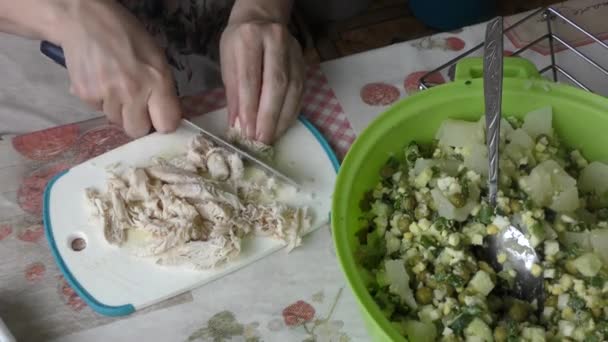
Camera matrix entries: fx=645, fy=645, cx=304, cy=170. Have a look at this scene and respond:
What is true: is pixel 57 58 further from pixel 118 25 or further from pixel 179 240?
pixel 179 240

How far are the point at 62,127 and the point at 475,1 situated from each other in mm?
1340

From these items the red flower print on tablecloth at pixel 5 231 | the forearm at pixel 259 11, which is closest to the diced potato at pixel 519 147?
the forearm at pixel 259 11

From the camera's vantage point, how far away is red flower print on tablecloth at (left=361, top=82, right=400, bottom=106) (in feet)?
3.63

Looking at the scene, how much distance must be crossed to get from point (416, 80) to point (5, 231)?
709mm

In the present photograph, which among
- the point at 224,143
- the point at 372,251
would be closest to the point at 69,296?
the point at 224,143

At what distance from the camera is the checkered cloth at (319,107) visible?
1062 millimetres

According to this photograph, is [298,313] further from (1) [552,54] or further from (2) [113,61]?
(1) [552,54]

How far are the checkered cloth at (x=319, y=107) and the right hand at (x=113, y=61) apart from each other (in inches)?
4.8

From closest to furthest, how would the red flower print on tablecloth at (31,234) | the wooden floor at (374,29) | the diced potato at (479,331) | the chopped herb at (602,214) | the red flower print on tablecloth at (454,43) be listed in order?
the diced potato at (479,331) < the chopped herb at (602,214) < the red flower print on tablecloth at (31,234) < the red flower print on tablecloth at (454,43) < the wooden floor at (374,29)

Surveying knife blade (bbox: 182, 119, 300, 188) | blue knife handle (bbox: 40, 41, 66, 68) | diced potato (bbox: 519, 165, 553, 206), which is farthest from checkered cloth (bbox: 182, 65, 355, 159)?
diced potato (bbox: 519, 165, 553, 206)

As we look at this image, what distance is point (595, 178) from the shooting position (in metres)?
0.87

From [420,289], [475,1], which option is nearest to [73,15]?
[420,289]

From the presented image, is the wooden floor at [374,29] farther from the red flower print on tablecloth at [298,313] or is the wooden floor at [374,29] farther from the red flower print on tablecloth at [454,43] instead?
the red flower print on tablecloth at [298,313]

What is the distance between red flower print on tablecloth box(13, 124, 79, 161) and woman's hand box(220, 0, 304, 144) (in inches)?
10.7
